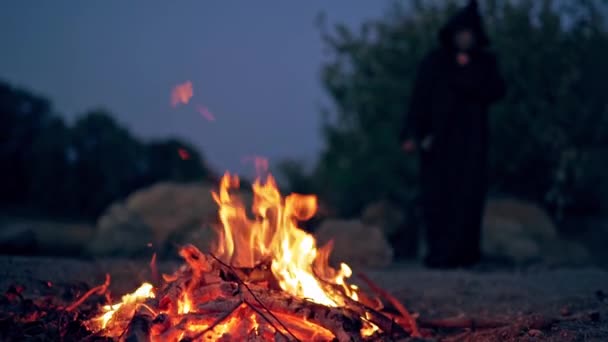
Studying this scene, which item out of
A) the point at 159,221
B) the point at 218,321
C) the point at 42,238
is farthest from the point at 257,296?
the point at 42,238

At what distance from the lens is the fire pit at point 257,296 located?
12.2 feet

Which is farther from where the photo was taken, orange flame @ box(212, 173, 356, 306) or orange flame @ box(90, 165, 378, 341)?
orange flame @ box(212, 173, 356, 306)

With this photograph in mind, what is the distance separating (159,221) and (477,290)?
6400mm

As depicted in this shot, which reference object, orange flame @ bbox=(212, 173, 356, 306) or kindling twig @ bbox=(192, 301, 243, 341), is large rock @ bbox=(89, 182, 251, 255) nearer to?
orange flame @ bbox=(212, 173, 356, 306)

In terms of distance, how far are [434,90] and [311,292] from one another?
477cm

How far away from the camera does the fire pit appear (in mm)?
3709

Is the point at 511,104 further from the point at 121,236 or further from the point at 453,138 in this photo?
the point at 121,236

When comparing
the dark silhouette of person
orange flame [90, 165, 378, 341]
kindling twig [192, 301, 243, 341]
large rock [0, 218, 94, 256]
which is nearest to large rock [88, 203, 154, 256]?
large rock [0, 218, 94, 256]

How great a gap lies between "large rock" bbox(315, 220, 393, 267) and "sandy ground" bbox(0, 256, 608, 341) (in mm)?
940

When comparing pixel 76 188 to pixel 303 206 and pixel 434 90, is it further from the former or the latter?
pixel 303 206

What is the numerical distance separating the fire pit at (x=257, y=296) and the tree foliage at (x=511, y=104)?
7919mm

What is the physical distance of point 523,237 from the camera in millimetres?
11070

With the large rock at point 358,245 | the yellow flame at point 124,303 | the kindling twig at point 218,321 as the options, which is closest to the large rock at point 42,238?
the large rock at point 358,245

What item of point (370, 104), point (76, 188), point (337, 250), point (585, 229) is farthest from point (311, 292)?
point (76, 188)
